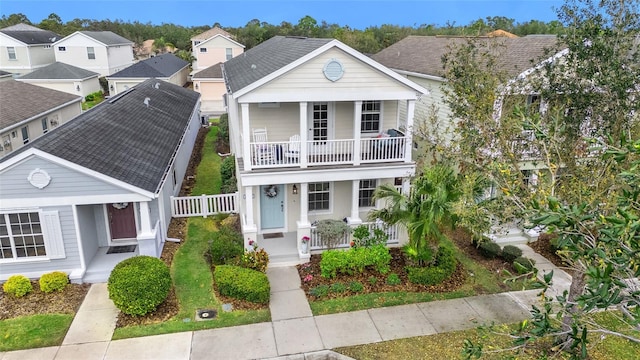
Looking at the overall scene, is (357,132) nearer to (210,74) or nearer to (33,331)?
(33,331)

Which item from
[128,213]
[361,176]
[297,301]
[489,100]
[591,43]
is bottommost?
[297,301]

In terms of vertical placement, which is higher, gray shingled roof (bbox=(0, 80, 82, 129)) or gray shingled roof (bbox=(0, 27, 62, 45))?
gray shingled roof (bbox=(0, 27, 62, 45))

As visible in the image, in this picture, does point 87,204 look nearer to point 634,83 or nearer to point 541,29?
point 634,83

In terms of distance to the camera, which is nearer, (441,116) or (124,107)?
(441,116)

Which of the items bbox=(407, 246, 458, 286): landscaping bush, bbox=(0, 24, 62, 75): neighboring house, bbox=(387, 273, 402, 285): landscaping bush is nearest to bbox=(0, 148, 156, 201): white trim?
bbox=(387, 273, 402, 285): landscaping bush

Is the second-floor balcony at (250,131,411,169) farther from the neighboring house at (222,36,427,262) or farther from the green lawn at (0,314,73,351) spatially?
the green lawn at (0,314,73,351)

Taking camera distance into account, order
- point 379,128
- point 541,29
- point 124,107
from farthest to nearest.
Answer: point 541,29 → point 124,107 → point 379,128

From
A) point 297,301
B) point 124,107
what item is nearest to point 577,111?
point 297,301

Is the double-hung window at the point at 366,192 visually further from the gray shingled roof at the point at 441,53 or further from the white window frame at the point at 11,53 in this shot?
the white window frame at the point at 11,53
